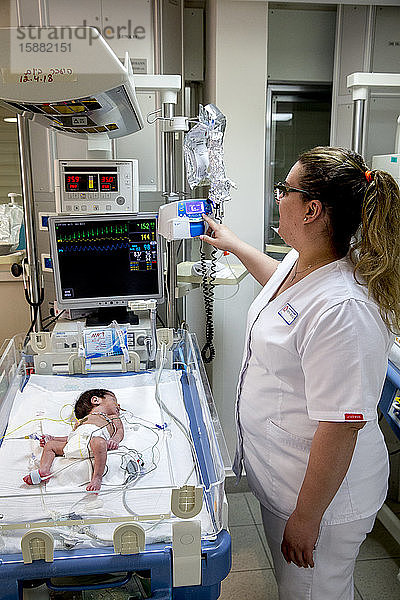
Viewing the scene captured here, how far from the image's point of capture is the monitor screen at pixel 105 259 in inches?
96.2

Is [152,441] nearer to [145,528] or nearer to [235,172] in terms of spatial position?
[145,528]

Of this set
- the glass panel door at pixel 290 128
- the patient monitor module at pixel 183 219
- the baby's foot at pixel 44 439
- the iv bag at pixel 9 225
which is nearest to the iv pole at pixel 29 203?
the iv bag at pixel 9 225

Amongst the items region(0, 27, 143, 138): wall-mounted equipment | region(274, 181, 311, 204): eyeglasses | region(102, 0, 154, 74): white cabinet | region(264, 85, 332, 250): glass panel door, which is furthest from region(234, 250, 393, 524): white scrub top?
region(264, 85, 332, 250): glass panel door

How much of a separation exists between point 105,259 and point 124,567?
146cm

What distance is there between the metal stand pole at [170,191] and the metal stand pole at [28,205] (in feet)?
1.94

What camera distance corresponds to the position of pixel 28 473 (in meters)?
1.59

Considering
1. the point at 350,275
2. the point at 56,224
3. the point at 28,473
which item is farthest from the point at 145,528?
the point at 56,224

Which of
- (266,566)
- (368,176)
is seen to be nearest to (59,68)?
(368,176)

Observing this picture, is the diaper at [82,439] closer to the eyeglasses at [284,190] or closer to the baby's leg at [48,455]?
the baby's leg at [48,455]

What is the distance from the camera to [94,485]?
1474mm

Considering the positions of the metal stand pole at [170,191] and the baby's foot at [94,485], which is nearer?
the baby's foot at [94,485]

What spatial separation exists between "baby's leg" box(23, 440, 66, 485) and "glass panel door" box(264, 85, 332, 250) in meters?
2.13

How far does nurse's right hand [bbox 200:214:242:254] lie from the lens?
2119 mm

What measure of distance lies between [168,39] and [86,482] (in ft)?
7.34
